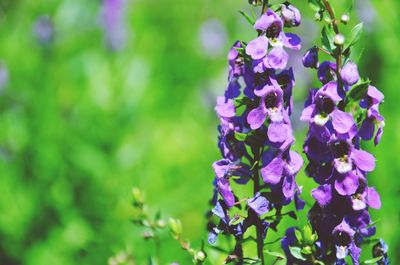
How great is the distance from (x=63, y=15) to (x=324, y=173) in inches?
116

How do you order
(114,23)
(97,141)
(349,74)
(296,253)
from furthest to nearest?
(114,23)
(97,141)
(296,253)
(349,74)

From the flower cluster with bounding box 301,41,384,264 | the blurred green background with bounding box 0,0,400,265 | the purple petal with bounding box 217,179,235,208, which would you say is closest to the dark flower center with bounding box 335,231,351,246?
the flower cluster with bounding box 301,41,384,264

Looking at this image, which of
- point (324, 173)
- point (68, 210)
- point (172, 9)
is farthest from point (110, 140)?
point (172, 9)

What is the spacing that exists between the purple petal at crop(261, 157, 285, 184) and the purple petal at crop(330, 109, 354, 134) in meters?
0.12

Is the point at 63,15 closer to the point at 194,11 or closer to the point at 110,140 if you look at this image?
the point at 110,140

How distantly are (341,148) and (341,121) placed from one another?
0.19 feet

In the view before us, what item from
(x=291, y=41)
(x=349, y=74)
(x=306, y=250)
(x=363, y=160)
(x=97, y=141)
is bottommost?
(x=306, y=250)

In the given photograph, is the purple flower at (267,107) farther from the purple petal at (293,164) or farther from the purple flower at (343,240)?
the purple flower at (343,240)

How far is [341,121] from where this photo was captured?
1.16 meters

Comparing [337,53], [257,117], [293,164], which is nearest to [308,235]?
[293,164]

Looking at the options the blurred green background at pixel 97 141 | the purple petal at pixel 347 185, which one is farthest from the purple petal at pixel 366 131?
the blurred green background at pixel 97 141

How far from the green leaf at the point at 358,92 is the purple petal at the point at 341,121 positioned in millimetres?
48

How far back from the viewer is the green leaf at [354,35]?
1.20m

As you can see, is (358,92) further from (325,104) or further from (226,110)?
(226,110)
